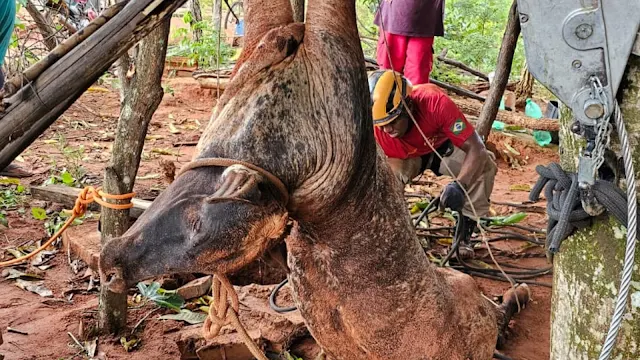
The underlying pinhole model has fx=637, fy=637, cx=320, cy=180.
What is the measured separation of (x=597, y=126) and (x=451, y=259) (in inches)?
185

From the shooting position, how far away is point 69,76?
7.82ft

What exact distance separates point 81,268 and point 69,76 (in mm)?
3590

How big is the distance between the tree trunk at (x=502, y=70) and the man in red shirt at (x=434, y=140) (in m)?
0.57

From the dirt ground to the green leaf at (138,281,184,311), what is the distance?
0.23 meters

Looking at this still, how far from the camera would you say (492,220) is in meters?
6.80

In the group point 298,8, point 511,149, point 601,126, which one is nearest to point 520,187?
point 511,149

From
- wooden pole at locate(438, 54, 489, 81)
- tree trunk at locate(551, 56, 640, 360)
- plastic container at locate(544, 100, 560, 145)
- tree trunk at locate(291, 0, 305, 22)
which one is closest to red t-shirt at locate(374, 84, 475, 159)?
tree trunk at locate(291, 0, 305, 22)

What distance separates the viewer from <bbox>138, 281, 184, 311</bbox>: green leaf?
444 centimetres

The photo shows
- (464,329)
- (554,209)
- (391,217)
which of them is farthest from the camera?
(464,329)

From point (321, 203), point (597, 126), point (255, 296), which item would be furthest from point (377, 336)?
point (255, 296)

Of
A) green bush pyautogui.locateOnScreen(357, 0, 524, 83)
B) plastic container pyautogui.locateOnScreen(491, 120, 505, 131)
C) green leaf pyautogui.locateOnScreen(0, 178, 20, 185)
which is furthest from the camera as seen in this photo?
green bush pyautogui.locateOnScreen(357, 0, 524, 83)

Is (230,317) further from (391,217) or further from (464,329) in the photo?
(464,329)

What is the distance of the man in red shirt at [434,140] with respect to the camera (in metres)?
4.87

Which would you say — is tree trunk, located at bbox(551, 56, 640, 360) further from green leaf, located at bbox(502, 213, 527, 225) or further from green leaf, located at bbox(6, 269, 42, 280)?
green leaf, located at bbox(502, 213, 527, 225)
